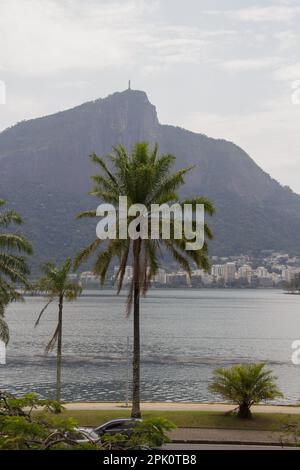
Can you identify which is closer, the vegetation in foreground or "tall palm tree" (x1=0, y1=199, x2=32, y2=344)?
the vegetation in foreground

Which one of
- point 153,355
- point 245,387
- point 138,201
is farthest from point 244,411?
point 153,355

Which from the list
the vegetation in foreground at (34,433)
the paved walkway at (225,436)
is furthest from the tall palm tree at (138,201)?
the vegetation in foreground at (34,433)

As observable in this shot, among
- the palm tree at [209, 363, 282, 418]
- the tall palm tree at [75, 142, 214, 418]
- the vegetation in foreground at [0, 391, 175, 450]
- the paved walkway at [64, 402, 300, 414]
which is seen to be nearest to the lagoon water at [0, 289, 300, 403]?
the paved walkway at [64, 402, 300, 414]

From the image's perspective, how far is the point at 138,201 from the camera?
2827 cm

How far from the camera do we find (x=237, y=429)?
1102 inches

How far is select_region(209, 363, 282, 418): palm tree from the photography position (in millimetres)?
29828

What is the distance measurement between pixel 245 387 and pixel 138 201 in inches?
389

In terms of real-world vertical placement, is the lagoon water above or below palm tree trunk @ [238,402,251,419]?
below

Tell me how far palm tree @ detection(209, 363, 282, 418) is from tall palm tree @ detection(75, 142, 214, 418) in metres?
4.46

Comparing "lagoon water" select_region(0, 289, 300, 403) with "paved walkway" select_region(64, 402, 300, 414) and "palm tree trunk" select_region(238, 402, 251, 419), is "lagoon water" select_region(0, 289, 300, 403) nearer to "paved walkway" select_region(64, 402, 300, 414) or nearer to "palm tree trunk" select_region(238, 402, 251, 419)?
"paved walkway" select_region(64, 402, 300, 414)

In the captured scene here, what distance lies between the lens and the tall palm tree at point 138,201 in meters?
27.8

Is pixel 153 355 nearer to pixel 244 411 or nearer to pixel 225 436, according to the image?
pixel 244 411

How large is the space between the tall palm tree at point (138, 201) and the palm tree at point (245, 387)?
4.46 metres

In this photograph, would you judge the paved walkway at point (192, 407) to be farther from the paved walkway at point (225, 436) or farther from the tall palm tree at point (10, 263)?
the tall palm tree at point (10, 263)
